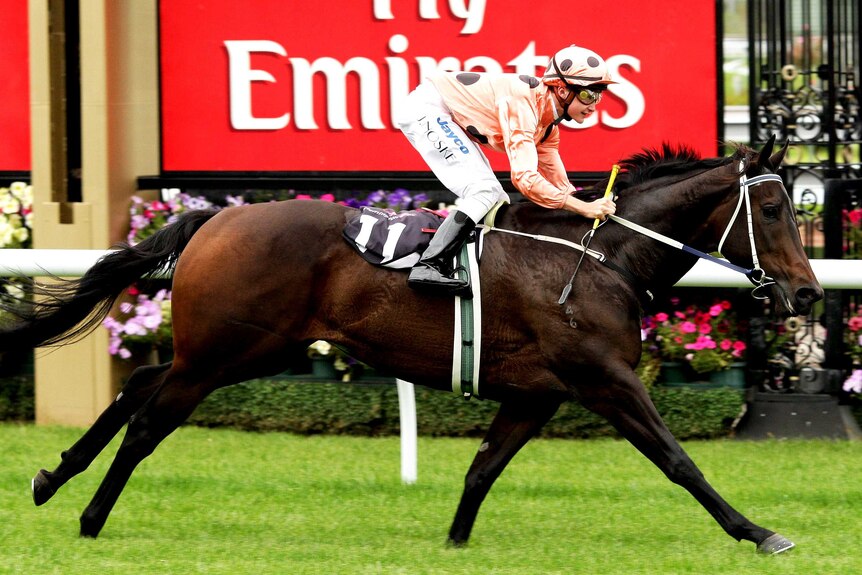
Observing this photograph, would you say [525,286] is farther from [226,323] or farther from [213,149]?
[213,149]

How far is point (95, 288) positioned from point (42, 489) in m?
0.86

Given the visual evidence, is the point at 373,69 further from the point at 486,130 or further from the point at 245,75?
the point at 486,130

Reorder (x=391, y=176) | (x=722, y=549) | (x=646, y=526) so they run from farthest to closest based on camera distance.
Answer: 1. (x=391, y=176)
2. (x=646, y=526)
3. (x=722, y=549)

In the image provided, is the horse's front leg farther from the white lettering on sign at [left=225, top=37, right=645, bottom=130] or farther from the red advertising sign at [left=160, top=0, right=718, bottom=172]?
the white lettering on sign at [left=225, top=37, right=645, bottom=130]

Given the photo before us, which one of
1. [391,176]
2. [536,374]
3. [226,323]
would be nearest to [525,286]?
[536,374]

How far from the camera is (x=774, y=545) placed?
16.4ft

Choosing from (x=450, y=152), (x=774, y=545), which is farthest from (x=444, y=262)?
(x=774, y=545)

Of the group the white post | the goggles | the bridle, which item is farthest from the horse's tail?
the bridle

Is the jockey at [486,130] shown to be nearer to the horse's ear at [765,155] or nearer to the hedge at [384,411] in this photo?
the horse's ear at [765,155]

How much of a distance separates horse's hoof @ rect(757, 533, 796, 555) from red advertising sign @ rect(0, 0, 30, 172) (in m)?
5.38

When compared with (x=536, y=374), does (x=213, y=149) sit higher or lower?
higher

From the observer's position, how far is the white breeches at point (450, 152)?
534cm

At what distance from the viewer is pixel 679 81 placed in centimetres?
787

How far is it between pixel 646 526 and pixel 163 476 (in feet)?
7.80
